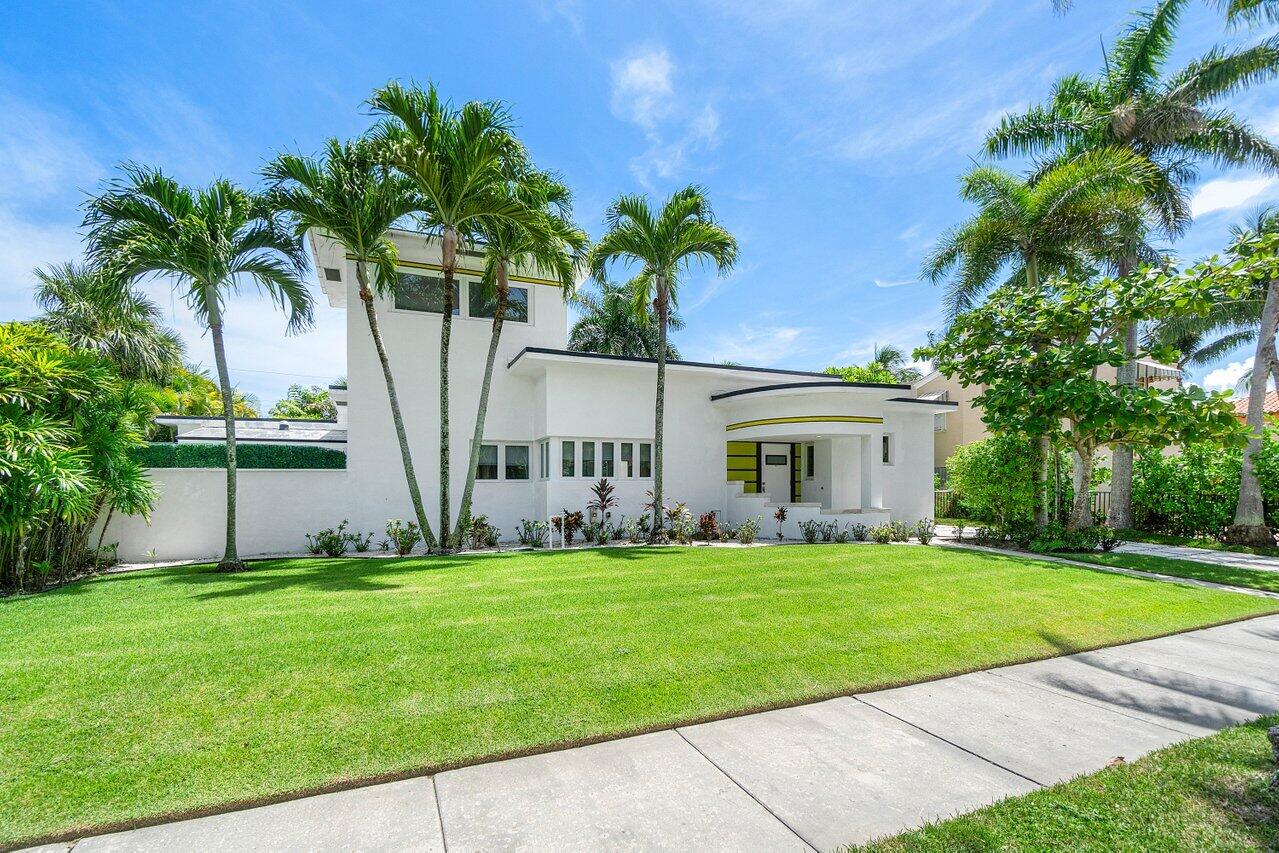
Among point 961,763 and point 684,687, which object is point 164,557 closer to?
point 684,687

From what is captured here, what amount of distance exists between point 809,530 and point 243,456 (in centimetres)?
1396

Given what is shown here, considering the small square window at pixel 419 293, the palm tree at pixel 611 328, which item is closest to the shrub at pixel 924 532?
the small square window at pixel 419 293

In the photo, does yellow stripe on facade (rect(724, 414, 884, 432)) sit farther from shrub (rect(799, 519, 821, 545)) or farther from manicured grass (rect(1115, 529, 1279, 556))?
manicured grass (rect(1115, 529, 1279, 556))

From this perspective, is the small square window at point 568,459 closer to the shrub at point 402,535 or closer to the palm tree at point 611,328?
the shrub at point 402,535

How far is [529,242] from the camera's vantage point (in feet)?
38.1

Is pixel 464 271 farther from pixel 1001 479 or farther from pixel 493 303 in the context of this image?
pixel 1001 479

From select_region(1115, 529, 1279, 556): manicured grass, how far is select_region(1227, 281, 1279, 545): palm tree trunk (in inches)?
14.8

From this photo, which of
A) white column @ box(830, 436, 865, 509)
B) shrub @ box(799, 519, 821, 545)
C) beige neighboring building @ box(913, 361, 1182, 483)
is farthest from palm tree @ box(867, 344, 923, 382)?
shrub @ box(799, 519, 821, 545)

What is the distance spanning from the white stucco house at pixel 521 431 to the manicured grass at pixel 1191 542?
6257mm

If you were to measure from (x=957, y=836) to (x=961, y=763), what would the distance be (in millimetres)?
964

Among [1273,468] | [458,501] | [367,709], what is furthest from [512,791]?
[1273,468]

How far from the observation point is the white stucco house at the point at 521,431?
1270 cm

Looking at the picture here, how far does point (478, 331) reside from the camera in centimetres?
1438

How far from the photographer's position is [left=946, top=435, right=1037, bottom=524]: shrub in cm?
1306
